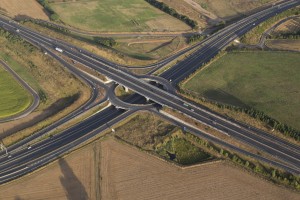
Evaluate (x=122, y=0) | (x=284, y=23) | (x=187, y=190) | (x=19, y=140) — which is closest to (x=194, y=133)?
(x=187, y=190)

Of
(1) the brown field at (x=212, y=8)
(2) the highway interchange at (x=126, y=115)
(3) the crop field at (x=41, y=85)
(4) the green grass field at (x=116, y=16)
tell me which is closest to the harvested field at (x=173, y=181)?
(2) the highway interchange at (x=126, y=115)

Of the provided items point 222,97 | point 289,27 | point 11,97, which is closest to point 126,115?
point 222,97

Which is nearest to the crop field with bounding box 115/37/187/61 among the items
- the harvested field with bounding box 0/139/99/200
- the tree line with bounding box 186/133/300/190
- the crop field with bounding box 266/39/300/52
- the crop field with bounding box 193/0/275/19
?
the crop field with bounding box 266/39/300/52

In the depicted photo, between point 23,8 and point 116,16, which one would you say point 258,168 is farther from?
point 23,8

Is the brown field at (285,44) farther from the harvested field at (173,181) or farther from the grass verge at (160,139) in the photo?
the harvested field at (173,181)

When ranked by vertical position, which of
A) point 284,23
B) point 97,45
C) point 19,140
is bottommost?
point 19,140

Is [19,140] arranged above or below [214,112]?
below

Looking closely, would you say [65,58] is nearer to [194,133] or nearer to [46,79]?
[46,79]
